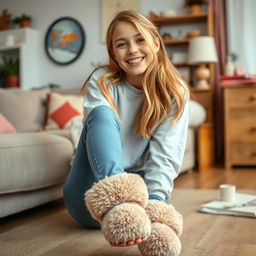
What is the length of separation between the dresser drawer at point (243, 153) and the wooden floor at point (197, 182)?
0.29 ft

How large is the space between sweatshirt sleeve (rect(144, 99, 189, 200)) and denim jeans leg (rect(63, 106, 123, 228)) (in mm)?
185

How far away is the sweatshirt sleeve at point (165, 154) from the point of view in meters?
1.32

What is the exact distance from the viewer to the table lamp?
3777 millimetres

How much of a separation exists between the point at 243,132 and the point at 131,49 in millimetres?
2379

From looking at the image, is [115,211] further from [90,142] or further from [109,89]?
[109,89]

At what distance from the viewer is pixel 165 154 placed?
53.8 inches

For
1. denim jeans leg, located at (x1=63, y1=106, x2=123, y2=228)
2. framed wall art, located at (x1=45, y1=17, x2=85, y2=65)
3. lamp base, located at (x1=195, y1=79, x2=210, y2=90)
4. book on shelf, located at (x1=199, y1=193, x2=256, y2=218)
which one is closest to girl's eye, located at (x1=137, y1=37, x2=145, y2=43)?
denim jeans leg, located at (x1=63, y1=106, x2=123, y2=228)

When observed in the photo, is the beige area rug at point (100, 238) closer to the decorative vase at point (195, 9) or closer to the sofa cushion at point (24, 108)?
the sofa cushion at point (24, 108)

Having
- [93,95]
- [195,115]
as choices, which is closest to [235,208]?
[93,95]

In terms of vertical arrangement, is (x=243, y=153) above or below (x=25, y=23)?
below

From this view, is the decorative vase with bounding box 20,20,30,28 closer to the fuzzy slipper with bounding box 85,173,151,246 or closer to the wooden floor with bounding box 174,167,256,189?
the wooden floor with bounding box 174,167,256,189

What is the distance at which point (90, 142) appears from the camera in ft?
3.87

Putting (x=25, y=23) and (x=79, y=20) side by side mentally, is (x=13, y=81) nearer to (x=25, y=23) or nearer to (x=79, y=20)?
(x=25, y=23)

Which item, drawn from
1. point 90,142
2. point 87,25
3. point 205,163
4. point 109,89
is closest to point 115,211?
point 90,142
